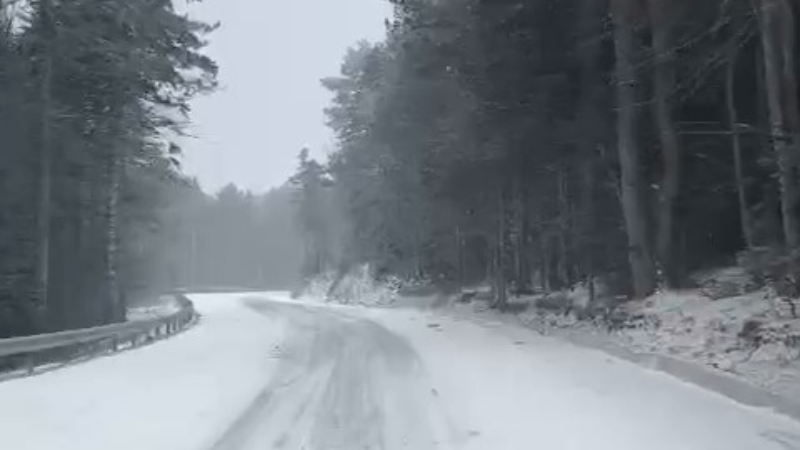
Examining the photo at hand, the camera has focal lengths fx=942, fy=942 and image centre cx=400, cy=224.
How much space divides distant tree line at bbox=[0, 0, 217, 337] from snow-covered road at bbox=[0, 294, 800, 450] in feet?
22.2

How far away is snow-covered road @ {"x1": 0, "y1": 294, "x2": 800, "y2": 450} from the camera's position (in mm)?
9820

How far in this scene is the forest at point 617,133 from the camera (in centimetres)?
1833

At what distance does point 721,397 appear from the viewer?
11750 millimetres

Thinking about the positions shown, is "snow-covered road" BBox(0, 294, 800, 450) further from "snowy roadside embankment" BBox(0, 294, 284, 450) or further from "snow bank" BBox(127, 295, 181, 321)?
"snow bank" BBox(127, 295, 181, 321)

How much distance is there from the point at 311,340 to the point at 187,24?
1197cm

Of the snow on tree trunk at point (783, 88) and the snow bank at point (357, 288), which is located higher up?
the snow on tree trunk at point (783, 88)

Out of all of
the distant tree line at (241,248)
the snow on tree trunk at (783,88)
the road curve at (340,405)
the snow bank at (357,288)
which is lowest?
the road curve at (340,405)

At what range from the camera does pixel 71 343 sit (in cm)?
2025

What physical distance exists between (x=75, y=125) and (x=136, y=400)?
15636 millimetres

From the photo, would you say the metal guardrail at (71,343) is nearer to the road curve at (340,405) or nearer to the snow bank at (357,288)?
the road curve at (340,405)

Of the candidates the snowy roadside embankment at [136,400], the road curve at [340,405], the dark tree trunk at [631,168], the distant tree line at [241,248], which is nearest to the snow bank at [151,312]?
the snowy roadside embankment at [136,400]

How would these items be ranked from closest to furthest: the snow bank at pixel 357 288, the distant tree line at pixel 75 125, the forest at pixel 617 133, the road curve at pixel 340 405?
the road curve at pixel 340 405 → the forest at pixel 617 133 → the distant tree line at pixel 75 125 → the snow bank at pixel 357 288

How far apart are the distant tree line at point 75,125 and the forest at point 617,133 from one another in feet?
28.6

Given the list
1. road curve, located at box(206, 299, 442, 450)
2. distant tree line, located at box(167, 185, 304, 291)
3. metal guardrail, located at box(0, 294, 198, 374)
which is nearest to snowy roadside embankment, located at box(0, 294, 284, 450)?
road curve, located at box(206, 299, 442, 450)
